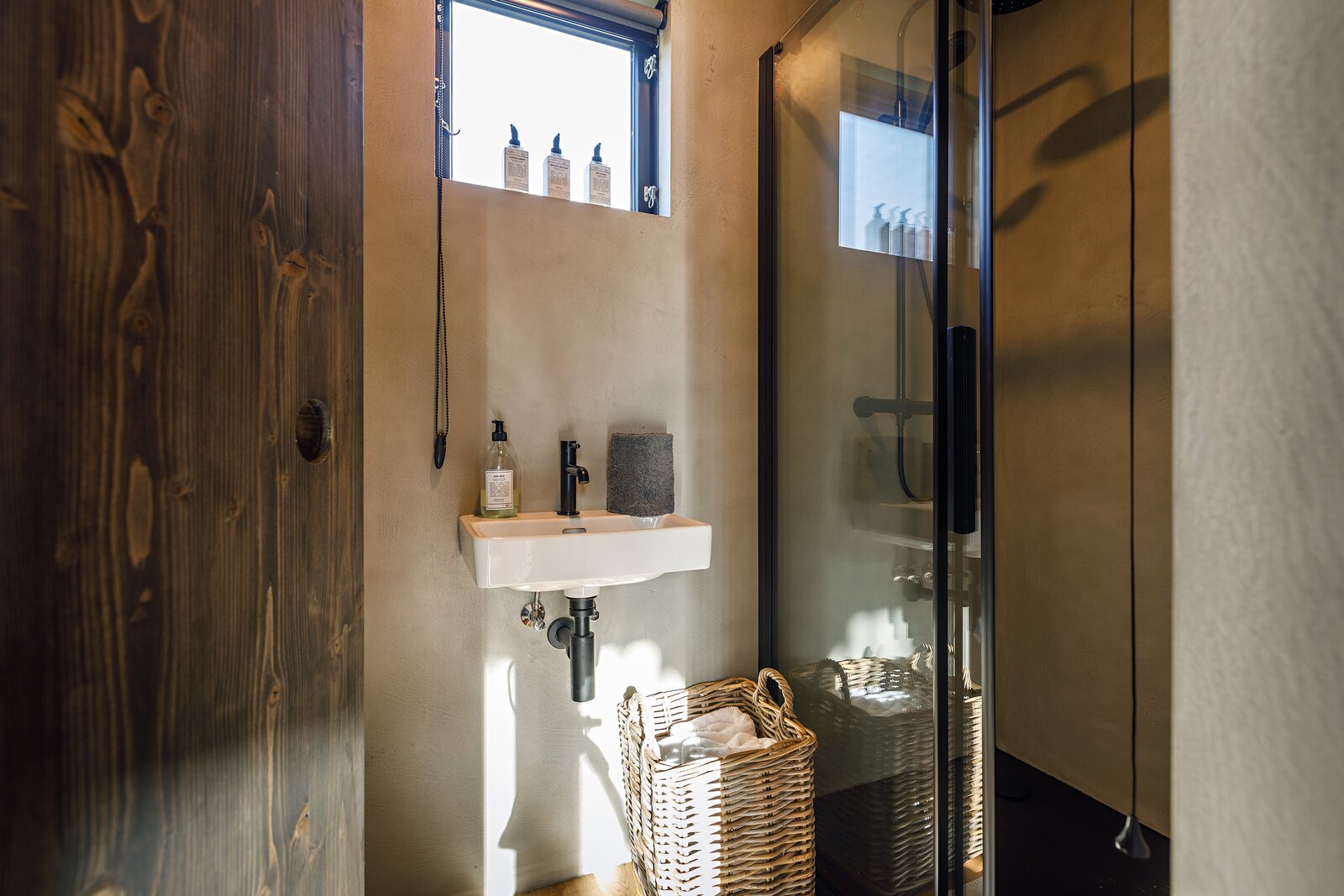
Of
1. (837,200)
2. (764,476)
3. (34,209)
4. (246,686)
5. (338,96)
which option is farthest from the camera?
(764,476)

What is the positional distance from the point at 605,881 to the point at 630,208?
1.76 meters

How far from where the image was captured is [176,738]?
1.61 ft

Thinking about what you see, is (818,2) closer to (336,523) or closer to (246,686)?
(336,523)

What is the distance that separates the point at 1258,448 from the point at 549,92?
5.64 ft

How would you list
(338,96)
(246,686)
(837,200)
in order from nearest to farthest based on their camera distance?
(246,686), (338,96), (837,200)

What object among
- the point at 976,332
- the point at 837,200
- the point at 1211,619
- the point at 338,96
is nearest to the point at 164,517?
the point at 338,96

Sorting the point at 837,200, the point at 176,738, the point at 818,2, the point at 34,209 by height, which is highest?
the point at 818,2

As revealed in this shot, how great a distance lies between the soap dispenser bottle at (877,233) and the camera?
1.29 m

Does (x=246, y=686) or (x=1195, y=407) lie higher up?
(x=1195, y=407)

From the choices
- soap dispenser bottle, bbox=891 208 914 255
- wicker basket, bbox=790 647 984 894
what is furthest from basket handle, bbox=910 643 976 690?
soap dispenser bottle, bbox=891 208 914 255

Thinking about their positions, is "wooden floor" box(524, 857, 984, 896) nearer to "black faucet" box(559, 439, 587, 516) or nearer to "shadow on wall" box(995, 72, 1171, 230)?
"black faucet" box(559, 439, 587, 516)

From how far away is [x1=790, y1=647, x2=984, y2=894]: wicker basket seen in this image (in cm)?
112

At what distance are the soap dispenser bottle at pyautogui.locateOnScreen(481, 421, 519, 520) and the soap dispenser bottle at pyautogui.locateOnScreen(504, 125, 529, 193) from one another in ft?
1.90

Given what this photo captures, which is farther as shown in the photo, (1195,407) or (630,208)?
(630,208)
